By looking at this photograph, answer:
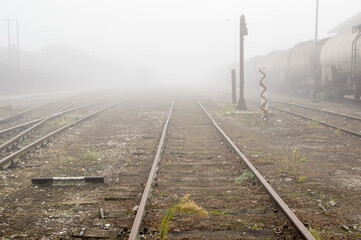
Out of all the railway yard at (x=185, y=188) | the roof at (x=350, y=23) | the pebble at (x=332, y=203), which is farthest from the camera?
the roof at (x=350, y=23)

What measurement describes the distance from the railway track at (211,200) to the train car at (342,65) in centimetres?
1058

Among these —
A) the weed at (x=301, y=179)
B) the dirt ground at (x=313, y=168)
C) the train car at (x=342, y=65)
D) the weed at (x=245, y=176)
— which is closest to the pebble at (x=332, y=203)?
the dirt ground at (x=313, y=168)

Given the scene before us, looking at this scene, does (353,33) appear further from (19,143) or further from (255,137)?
(19,143)

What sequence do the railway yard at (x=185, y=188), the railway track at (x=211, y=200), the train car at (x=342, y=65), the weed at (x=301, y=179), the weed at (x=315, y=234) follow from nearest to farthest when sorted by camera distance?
1. the weed at (x=315, y=234)
2. the railway track at (x=211, y=200)
3. the railway yard at (x=185, y=188)
4. the weed at (x=301, y=179)
5. the train car at (x=342, y=65)

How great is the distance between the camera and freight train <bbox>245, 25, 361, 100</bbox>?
15.6 m

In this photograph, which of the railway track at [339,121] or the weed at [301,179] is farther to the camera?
the railway track at [339,121]

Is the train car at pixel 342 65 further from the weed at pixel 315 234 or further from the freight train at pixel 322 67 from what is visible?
the weed at pixel 315 234

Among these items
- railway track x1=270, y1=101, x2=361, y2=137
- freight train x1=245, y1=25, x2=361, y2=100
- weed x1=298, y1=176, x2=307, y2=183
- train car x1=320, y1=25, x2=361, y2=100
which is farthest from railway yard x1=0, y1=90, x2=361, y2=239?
train car x1=320, y1=25, x2=361, y2=100

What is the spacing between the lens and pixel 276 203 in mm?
4043

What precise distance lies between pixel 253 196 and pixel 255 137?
16.4 feet

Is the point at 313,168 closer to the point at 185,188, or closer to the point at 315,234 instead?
the point at 185,188

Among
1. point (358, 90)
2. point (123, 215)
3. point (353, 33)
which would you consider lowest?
point (123, 215)

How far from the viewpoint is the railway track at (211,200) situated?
11.5 feet

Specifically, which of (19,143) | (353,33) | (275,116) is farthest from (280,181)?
(353,33)
